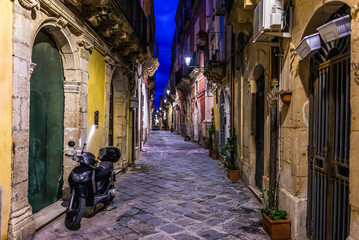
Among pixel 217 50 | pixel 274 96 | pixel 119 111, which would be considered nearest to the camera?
pixel 274 96

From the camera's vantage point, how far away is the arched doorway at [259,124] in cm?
588

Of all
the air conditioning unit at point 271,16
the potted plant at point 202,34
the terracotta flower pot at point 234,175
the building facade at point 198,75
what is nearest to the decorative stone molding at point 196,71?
the building facade at point 198,75

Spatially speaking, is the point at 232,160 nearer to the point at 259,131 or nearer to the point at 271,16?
the point at 259,131

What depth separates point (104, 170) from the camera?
15.3ft

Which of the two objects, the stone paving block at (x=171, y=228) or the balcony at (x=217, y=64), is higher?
the balcony at (x=217, y=64)

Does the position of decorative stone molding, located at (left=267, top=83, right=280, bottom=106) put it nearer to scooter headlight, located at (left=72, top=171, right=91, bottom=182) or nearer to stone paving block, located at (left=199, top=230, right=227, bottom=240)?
stone paving block, located at (left=199, top=230, right=227, bottom=240)

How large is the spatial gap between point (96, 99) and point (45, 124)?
1.70 metres

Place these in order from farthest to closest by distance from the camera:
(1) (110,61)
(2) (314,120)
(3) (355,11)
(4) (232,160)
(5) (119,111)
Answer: (5) (119,111), (4) (232,160), (1) (110,61), (2) (314,120), (3) (355,11)

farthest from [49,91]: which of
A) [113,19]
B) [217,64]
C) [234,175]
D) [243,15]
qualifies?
[217,64]

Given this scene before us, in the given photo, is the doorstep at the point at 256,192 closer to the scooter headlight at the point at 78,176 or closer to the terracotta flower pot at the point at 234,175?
the terracotta flower pot at the point at 234,175

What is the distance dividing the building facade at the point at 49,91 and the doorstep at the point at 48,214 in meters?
0.03

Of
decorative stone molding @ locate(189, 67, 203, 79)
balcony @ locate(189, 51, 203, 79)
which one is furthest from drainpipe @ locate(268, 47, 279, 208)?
decorative stone molding @ locate(189, 67, 203, 79)

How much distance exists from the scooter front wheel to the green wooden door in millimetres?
678

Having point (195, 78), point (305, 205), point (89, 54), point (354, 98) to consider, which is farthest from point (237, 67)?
point (195, 78)
